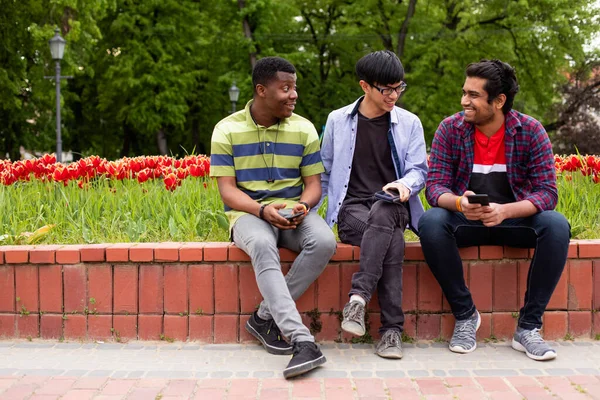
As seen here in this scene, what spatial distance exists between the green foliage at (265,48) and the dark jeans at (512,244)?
18.2 meters

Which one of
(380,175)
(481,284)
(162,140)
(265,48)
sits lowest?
(481,284)

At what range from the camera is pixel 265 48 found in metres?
22.2

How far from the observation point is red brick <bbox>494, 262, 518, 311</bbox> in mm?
4051

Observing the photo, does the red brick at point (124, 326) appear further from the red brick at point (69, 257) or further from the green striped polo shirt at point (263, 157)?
the green striped polo shirt at point (263, 157)

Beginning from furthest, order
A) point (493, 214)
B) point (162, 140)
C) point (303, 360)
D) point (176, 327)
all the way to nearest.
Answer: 1. point (162, 140)
2. point (176, 327)
3. point (493, 214)
4. point (303, 360)

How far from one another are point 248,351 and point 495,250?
1.57 meters

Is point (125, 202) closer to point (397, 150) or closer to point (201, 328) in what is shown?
point (201, 328)

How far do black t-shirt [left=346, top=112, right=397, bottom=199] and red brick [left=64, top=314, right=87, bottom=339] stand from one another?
1764 millimetres

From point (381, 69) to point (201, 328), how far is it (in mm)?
1866

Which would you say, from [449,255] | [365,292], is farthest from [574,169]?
[365,292]

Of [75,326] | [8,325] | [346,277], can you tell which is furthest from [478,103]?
[8,325]

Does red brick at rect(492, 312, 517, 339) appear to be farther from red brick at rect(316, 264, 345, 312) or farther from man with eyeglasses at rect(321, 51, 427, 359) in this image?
red brick at rect(316, 264, 345, 312)

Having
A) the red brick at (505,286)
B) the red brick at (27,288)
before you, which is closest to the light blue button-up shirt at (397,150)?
the red brick at (505,286)

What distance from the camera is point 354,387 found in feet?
10.6
